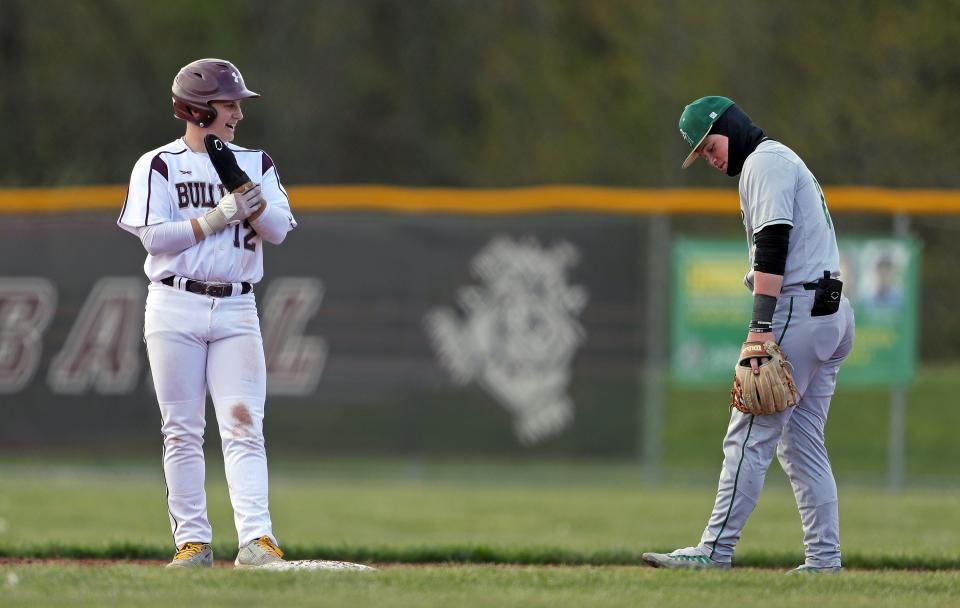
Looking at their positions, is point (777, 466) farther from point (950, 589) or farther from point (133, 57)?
point (133, 57)

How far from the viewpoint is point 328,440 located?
1378cm

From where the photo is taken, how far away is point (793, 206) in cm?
674

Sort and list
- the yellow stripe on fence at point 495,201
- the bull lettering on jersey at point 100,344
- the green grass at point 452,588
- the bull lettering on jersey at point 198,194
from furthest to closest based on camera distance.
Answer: the bull lettering on jersey at point 100,344
the yellow stripe on fence at point 495,201
the bull lettering on jersey at point 198,194
the green grass at point 452,588

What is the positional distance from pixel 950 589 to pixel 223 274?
3.26 meters

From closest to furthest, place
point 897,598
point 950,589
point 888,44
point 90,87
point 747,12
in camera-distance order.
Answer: point 897,598, point 950,589, point 888,44, point 747,12, point 90,87

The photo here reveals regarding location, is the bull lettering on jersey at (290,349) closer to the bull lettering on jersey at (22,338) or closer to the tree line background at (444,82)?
the bull lettering on jersey at (22,338)

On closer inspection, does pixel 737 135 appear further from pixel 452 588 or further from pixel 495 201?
pixel 495 201

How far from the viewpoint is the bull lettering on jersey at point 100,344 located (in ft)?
45.1

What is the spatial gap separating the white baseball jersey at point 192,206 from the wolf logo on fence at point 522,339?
21.7 ft

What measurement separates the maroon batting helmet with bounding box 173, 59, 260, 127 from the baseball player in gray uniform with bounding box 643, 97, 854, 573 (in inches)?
76.3

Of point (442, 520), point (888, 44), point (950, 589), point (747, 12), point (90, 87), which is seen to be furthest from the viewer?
point (90, 87)

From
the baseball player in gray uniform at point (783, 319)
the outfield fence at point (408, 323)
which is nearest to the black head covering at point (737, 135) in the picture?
the baseball player in gray uniform at point (783, 319)

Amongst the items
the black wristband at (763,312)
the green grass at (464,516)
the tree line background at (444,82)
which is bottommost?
the green grass at (464,516)

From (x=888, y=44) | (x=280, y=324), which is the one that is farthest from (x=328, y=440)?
(x=888, y=44)
